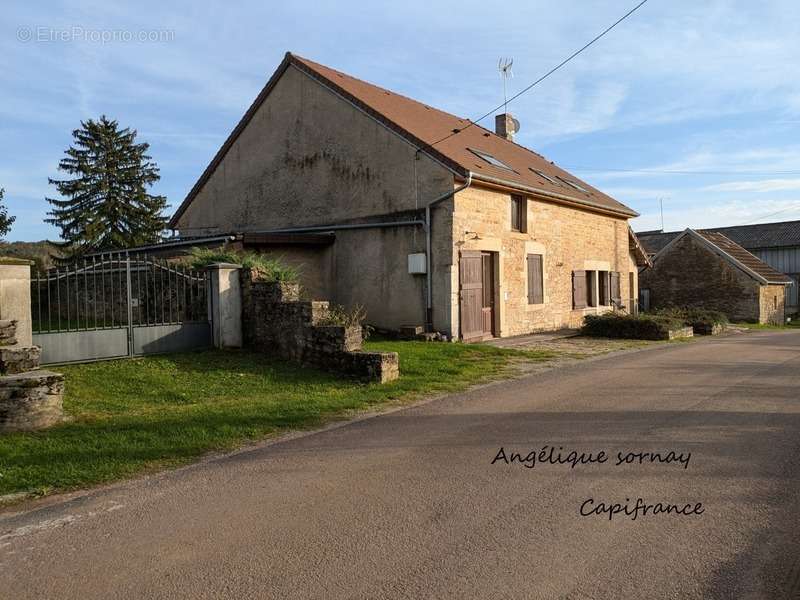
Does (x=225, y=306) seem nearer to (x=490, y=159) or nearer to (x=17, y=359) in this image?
(x=17, y=359)

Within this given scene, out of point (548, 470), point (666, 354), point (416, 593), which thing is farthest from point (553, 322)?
point (416, 593)

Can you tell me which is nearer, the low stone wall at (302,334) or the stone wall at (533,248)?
the low stone wall at (302,334)

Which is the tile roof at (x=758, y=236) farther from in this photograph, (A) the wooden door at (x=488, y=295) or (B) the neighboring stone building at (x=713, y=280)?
(A) the wooden door at (x=488, y=295)

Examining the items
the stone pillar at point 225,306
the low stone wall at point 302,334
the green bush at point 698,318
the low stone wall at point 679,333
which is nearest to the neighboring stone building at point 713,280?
the green bush at point 698,318

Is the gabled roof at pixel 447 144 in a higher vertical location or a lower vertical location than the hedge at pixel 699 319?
higher

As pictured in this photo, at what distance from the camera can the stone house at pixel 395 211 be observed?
14.9 m

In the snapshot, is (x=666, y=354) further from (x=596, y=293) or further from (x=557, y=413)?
(x=596, y=293)

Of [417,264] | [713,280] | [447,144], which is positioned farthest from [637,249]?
[417,264]

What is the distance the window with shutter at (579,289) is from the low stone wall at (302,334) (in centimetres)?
1153

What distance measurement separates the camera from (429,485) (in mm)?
4766

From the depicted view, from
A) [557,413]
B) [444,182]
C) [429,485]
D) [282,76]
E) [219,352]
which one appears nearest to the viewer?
[429,485]

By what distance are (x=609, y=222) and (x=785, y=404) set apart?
631 inches

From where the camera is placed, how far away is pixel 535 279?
59.3 feet

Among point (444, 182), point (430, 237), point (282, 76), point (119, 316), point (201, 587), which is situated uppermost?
point (282, 76)
